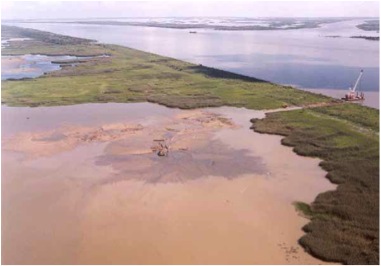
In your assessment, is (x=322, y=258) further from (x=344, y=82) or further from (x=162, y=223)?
(x=344, y=82)

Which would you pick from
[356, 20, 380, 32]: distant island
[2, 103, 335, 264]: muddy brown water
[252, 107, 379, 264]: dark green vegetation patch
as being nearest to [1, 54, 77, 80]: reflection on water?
[2, 103, 335, 264]: muddy brown water

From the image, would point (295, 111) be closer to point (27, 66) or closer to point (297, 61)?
point (297, 61)

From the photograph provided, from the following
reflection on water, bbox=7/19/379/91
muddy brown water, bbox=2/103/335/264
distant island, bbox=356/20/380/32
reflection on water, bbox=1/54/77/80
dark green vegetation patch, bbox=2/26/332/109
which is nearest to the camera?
muddy brown water, bbox=2/103/335/264

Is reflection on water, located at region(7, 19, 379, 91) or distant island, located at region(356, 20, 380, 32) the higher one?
distant island, located at region(356, 20, 380, 32)

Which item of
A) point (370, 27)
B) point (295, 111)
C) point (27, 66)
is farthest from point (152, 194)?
point (370, 27)

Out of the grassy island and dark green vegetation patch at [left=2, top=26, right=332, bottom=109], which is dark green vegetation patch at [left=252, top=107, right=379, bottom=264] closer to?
the grassy island

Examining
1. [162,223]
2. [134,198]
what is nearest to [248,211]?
[162,223]
